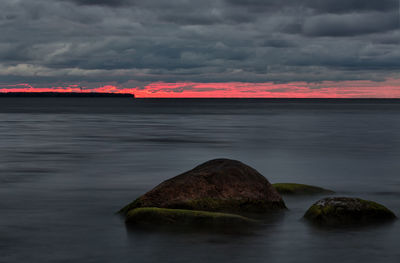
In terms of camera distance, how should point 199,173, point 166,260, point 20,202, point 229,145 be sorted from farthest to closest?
1. point 229,145
2. point 20,202
3. point 199,173
4. point 166,260

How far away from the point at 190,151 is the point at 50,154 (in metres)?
7.15

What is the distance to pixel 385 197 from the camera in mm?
15641

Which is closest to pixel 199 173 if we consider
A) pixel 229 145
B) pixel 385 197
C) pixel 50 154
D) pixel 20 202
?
pixel 20 202

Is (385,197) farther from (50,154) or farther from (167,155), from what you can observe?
(50,154)

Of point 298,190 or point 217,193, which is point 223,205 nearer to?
point 217,193

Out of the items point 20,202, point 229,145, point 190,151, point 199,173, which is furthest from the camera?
point 229,145

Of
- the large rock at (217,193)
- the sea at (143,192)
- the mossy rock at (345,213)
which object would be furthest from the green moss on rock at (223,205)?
the mossy rock at (345,213)

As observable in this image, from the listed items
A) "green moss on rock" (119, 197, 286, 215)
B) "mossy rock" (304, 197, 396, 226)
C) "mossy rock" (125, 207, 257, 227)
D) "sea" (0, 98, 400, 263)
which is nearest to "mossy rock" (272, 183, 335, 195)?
"sea" (0, 98, 400, 263)

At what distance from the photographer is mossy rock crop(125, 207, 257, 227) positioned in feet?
36.5

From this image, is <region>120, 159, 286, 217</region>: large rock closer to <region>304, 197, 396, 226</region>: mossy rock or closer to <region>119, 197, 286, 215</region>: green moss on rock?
<region>119, 197, 286, 215</region>: green moss on rock

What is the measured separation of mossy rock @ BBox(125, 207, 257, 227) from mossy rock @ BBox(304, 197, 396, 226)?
4.52ft

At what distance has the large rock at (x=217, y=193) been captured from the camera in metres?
12.2

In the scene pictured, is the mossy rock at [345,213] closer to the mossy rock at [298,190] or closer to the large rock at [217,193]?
the large rock at [217,193]

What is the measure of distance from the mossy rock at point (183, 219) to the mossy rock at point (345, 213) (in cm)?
138
